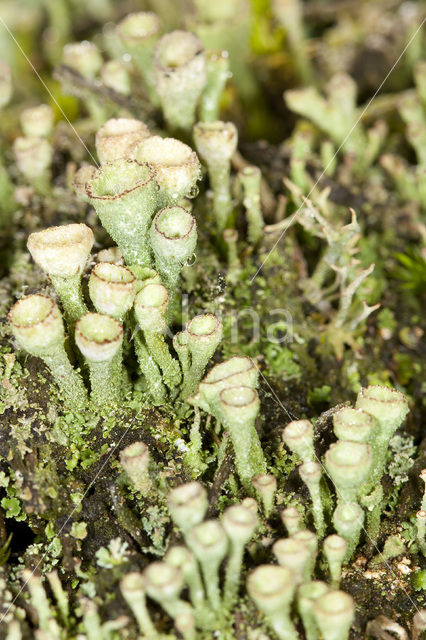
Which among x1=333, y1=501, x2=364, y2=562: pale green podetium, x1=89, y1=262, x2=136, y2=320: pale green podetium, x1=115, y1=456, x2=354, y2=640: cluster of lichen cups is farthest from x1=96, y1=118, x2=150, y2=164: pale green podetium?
x1=333, y1=501, x2=364, y2=562: pale green podetium

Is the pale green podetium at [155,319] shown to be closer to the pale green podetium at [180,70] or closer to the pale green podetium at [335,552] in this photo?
the pale green podetium at [335,552]

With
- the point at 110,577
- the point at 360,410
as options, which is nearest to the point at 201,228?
the point at 360,410

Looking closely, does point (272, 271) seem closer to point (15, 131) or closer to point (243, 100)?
point (243, 100)

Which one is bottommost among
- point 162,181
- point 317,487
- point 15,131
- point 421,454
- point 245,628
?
point 421,454

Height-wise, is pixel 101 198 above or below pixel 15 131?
above

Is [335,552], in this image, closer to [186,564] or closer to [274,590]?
[274,590]

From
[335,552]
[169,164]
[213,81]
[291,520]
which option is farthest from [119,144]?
[335,552]

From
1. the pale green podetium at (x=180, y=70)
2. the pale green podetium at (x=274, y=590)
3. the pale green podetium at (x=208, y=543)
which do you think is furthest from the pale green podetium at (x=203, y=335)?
the pale green podetium at (x=180, y=70)
